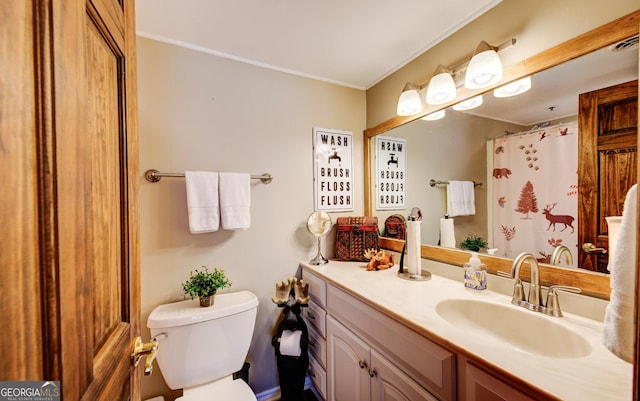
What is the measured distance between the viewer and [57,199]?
343 mm

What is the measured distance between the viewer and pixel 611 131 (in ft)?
2.92

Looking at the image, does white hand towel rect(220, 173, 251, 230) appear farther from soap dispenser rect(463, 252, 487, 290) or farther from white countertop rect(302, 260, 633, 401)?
soap dispenser rect(463, 252, 487, 290)

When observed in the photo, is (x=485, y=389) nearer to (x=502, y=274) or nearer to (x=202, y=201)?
(x=502, y=274)

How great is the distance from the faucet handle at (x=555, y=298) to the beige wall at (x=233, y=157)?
1294mm

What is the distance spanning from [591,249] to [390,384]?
94 centimetres

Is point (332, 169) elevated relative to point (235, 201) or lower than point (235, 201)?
elevated

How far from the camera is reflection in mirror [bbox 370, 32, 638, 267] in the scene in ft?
3.05

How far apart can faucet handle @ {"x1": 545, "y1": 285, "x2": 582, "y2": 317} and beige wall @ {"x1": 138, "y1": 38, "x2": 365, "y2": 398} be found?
51.0 inches

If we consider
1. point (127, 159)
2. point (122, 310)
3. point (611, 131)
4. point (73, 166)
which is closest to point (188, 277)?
point (122, 310)

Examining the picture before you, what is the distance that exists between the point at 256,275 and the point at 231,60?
143cm

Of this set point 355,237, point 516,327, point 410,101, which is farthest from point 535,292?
point 410,101

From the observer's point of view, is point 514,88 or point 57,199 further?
point 514,88

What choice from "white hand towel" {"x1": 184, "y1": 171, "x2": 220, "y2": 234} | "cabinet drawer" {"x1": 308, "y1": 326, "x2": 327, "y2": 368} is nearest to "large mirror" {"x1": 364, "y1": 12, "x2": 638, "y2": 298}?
"cabinet drawer" {"x1": 308, "y1": 326, "x2": 327, "y2": 368}

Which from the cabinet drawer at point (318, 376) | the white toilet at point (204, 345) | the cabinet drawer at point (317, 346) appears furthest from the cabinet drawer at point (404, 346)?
the white toilet at point (204, 345)
